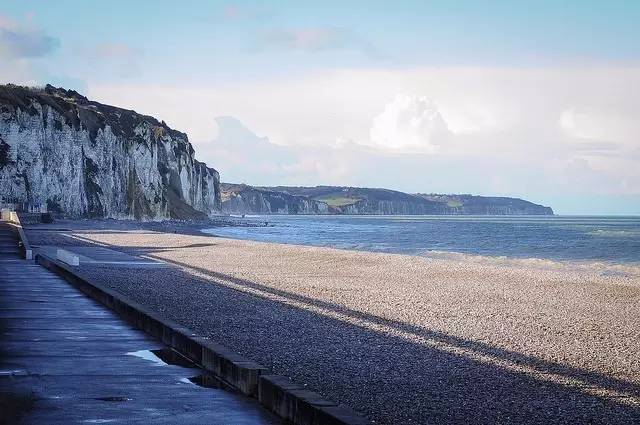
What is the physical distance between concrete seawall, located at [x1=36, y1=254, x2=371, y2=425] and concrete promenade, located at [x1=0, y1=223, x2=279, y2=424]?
152 millimetres

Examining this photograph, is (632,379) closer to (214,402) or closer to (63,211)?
(214,402)

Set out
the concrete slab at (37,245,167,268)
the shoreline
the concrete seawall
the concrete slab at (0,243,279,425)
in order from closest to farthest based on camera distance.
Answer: the concrete seawall
the concrete slab at (0,243,279,425)
the shoreline
the concrete slab at (37,245,167,268)

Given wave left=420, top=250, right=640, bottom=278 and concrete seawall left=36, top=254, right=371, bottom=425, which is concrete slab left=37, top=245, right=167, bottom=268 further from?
wave left=420, top=250, right=640, bottom=278

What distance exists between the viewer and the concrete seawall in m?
6.85

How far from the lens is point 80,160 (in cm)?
9350

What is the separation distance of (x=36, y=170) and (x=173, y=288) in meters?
69.7

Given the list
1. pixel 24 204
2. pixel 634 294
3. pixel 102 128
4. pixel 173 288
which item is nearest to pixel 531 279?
pixel 634 294

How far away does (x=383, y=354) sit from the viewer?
12211 millimetres

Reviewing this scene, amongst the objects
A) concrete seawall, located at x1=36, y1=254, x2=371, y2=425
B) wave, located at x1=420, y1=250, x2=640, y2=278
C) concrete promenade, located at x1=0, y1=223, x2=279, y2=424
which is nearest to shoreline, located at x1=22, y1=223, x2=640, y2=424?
concrete seawall, located at x1=36, y1=254, x2=371, y2=425

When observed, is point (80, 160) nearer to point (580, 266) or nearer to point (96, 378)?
point (580, 266)

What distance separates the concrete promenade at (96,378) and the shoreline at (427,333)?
1.36m

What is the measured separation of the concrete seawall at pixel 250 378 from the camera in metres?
6.85

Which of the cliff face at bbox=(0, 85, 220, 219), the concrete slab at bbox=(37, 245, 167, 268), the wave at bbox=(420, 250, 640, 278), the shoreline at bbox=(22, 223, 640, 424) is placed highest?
the cliff face at bbox=(0, 85, 220, 219)

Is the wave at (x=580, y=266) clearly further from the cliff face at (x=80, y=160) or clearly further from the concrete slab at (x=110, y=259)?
the cliff face at (x=80, y=160)
